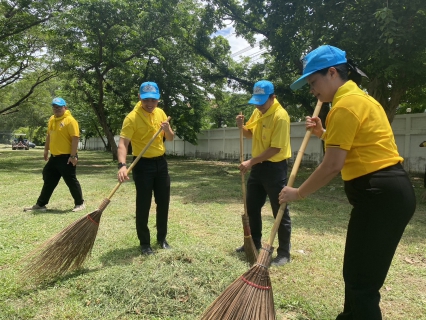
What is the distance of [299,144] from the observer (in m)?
15.1

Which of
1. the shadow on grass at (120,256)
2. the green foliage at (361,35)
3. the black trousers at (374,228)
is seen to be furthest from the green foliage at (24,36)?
the black trousers at (374,228)

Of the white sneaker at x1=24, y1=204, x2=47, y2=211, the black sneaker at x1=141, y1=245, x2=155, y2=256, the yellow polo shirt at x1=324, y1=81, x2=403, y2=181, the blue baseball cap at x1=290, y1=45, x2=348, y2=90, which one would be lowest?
the black sneaker at x1=141, y1=245, x2=155, y2=256

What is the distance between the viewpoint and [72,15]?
12.3 meters

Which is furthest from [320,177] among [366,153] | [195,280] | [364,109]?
[195,280]

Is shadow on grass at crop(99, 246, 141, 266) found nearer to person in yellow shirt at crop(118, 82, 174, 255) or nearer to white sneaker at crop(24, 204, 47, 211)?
person in yellow shirt at crop(118, 82, 174, 255)

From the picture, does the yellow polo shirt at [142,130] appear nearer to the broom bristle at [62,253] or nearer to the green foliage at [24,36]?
the broom bristle at [62,253]

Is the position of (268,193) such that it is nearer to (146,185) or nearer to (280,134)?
(280,134)

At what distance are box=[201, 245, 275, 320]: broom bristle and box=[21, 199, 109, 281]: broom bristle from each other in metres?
1.68

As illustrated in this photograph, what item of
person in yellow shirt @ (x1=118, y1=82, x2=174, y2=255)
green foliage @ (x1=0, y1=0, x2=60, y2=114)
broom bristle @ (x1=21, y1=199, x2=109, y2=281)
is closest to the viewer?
broom bristle @ (x1=21, y1=199, x2=109, y2=281)

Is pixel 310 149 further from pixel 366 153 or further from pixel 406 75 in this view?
pixel 366 153

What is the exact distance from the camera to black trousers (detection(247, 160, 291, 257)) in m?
3.63

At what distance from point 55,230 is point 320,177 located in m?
4.04

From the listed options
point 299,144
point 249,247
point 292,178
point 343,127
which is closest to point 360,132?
point 343,127

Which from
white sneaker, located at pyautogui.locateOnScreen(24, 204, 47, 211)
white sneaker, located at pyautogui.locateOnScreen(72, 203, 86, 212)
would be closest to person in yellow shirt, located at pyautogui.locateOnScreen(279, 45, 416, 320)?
white sneaker, located at pyautogui.locateOnScreen(72, 203, 86, 212)
